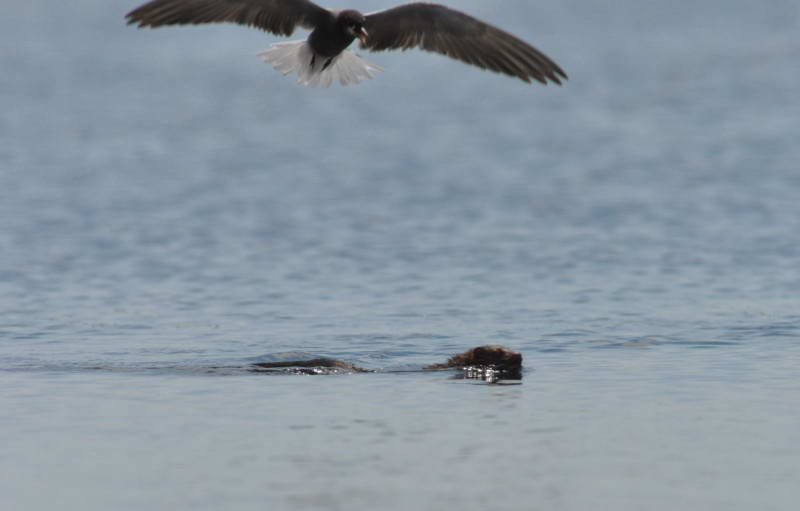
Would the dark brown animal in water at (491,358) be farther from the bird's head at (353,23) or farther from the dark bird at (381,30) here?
the bird's head at (353,23)

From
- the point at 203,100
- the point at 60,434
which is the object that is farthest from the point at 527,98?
the point at 60,434

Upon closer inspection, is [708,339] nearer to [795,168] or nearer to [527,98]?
[795,168]

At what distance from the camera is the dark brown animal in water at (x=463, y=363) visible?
52.8ft

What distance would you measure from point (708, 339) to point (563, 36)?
63.5 m

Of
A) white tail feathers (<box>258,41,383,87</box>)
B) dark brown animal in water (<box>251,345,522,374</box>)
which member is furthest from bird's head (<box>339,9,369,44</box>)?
dark brown animal in water (<box>251,345,522,374</box>)

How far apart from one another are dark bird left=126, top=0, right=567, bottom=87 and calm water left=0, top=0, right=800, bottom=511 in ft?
10.1

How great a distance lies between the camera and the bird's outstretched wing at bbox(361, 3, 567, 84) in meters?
16.3

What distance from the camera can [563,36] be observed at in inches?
3174

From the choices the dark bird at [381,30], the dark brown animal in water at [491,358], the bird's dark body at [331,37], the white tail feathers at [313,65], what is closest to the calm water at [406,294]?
the dark brown animal in water at [491,358]

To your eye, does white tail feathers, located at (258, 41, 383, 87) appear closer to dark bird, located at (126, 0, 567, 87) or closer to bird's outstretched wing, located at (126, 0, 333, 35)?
dark bird, located at (126, 0, 567, 87)

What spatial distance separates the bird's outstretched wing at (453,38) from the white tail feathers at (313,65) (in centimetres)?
39

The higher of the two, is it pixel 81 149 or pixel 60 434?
pixel 81 149

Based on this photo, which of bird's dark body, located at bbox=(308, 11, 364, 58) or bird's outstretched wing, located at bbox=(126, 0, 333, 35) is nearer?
bird's outstretched wing, located at bbox=(126, 0, 333, 35)

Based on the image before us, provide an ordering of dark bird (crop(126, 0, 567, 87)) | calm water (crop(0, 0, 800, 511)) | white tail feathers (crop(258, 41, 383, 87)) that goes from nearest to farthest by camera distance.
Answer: calm water (crop(0, 0, 800, 511))
dark bird (crop(126, 0, 567, 87))
white tail feathers (crop(258, 41, 383, 87))
